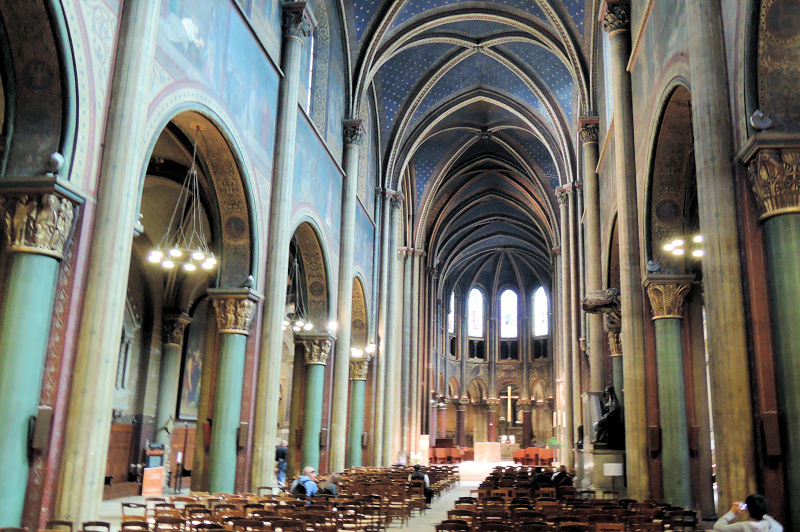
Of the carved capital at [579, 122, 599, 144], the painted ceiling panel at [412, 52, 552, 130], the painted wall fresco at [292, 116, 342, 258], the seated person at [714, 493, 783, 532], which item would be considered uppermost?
the painted ceiling panel at [412, 52, 552, 130]

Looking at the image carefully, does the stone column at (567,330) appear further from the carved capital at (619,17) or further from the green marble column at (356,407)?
the carved capital at (619,17)

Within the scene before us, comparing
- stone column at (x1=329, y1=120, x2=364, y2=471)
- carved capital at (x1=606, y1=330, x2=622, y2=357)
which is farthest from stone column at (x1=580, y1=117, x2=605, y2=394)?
stone column at (x1=329, y1=120, x2=364, y2=471)

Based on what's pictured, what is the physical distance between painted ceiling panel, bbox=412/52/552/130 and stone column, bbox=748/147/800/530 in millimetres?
21322

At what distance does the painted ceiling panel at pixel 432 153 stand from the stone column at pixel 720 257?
80.7 feet

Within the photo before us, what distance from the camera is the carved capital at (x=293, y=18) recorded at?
52.5 ft

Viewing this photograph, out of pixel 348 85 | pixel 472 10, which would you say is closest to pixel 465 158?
pixel 472 10

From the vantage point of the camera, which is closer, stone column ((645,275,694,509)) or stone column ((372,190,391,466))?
stone column ((645,275,694,509))

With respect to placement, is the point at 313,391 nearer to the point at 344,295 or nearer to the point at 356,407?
the point at 344,295

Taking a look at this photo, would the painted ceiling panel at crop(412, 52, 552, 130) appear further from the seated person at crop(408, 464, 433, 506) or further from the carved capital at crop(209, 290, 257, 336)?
the carved capital at crop(209, 290, 257, 336)

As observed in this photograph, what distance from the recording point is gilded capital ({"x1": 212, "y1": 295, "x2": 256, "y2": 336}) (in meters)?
13.8

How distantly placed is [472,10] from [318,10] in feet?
22.6

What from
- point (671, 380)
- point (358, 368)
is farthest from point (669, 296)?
point (358, 368)

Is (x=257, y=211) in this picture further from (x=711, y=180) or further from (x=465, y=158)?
→ (x=465, y=158)

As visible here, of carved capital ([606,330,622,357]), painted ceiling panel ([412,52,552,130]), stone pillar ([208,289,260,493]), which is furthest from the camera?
painted ceiling panel ([412,52,552,130])
